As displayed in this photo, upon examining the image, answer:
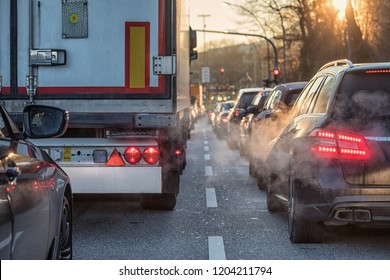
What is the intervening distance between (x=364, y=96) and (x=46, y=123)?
3161mm

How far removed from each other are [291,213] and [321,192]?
2.09 ft

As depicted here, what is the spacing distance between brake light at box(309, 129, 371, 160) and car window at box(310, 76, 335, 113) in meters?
0.40

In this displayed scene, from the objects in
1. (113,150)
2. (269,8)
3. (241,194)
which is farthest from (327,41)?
(113,150)

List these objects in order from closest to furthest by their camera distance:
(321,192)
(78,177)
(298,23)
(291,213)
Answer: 1. (321,192)
2. (291,213)
3. (78,177)
4. (298,23)

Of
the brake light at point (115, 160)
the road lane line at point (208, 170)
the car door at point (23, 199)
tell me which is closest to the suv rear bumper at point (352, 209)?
the brake light at point (115, 160)

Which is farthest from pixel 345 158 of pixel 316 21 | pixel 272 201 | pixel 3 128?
pixel 316 21

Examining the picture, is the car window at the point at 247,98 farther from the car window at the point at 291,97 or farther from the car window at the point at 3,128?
the car window at the point at 3,128

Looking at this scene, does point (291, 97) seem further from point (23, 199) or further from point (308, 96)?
point (23, 199)

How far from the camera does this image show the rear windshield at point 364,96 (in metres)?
7.28

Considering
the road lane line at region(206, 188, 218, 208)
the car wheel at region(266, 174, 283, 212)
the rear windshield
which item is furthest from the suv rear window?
the rear windshield

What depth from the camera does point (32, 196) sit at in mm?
4332

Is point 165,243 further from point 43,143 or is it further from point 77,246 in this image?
point 43,143

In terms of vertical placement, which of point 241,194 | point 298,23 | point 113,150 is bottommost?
point 241,194

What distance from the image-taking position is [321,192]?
725 cm
